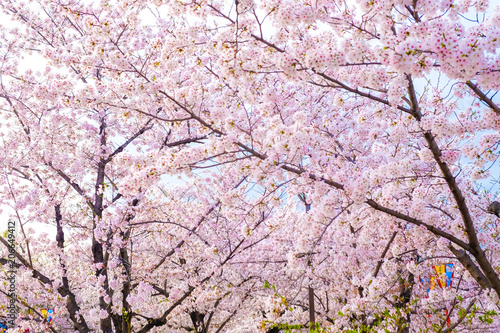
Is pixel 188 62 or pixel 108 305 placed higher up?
pixel 188 62

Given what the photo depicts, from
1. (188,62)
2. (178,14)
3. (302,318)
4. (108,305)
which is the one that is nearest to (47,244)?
(108,305)

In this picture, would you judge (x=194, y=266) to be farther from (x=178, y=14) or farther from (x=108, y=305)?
(x=178, y=14)

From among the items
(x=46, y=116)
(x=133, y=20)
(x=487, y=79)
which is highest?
(x=46, y=116)

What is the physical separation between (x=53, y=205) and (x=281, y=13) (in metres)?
8.22

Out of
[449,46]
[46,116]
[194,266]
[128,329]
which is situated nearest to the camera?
[449,46]

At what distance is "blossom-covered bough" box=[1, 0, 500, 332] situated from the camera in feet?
14.7

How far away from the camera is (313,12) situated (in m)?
4.36

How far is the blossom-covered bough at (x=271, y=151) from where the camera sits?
14.7 ft

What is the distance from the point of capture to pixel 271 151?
4875mm

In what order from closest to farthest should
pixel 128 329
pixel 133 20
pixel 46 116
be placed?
pixel 133 20, pixel 128 329, pixel 46 116

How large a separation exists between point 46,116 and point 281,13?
7903 millimetres

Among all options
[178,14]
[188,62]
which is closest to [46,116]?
[188,62]

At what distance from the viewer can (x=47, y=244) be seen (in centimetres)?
1018

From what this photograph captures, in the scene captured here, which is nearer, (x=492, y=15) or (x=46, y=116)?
(x=492, y=15)
